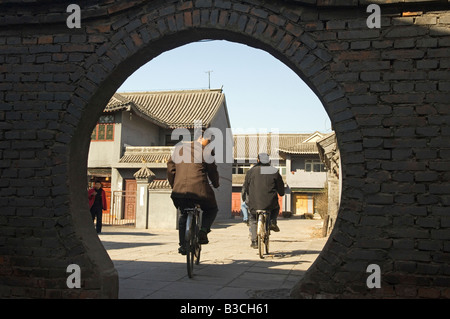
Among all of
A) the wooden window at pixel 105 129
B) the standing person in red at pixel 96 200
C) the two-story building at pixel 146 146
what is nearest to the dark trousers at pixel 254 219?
the standing person in red at pixel 96 200

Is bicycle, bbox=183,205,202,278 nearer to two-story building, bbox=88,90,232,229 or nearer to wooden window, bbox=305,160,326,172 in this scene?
two-story building, bbox=88,90,232,229

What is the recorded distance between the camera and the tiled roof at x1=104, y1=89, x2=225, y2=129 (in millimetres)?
26353

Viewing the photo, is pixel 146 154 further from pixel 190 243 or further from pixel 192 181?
pixel 190 243

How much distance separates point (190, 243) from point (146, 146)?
1956cm

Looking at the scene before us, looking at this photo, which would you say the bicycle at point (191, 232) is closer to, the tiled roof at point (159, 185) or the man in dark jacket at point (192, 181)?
the man in dark jacket at point (192, 181)

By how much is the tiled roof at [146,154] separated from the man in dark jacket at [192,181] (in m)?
16.5

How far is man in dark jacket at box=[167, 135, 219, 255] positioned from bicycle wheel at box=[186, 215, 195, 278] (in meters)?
0.13

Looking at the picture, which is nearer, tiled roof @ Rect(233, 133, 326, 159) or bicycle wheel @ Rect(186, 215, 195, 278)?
bicycle wheel @ Rect(186, 215, 195, 278)

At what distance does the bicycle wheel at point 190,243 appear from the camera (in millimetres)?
5008

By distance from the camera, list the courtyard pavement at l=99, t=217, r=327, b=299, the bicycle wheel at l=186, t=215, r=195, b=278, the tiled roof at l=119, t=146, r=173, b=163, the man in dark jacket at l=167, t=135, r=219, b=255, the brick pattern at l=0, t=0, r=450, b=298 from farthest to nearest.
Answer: the tiled roof at l=119, t=146, r=173, b=163
the man in dark jacket at l=167, t=135, r=219, b=255
the bicycle wheel at l=186, t=215, r=195, b=278
the courtyard pavement at l=99, t=217, r=327, b=299
the brick pattern at l=0, t=0, r=450, b=298

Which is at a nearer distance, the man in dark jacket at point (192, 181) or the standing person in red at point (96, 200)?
the man in dark jacket at point (192, 181)

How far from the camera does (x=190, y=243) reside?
17.2 feet

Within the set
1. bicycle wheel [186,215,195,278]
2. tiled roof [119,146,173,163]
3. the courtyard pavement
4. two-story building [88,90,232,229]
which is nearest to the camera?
the courtyard pavement

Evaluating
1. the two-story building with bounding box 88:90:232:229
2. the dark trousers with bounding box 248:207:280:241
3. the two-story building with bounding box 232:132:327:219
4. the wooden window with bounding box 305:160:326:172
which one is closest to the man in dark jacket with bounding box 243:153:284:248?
the dark trousers with bounding box 248:207:280:241
